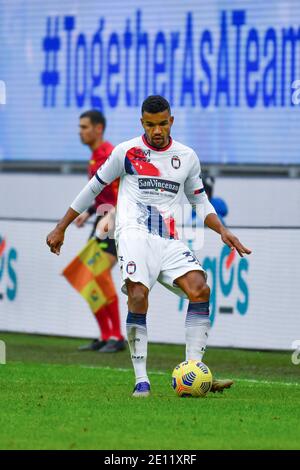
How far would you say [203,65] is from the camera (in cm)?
1955

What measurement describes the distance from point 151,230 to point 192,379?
3.65ft

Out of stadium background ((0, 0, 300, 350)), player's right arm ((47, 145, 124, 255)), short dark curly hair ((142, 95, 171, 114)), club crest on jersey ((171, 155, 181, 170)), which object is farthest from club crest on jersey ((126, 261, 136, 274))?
stadium background ((0, 0, 300, 350))

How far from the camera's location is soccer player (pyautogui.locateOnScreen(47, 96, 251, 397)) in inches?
403

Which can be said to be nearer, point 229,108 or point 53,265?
point 53,265

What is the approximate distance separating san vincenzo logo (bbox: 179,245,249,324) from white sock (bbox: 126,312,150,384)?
15.7 feet

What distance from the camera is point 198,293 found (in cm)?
1023

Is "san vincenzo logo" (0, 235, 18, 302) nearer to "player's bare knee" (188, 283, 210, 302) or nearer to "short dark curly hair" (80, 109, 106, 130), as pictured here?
"short dark curly hair" (80, 109, 106, 130)

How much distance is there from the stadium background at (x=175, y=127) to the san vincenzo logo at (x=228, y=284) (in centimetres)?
1

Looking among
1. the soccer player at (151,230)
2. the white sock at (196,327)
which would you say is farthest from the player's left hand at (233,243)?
the white sock at (196,327)

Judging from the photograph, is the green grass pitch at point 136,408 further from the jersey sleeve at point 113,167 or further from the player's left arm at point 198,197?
the jersey sleeve at point 113,167

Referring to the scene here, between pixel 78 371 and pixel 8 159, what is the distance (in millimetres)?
9115
